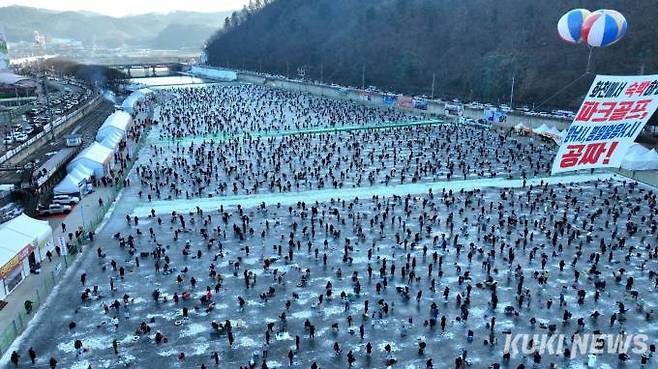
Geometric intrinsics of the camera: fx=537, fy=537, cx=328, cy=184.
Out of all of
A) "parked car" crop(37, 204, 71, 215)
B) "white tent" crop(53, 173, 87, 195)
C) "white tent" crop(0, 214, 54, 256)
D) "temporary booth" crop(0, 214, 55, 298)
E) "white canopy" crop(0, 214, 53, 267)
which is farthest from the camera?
"white tent" crop(53, 173, 87, 195)

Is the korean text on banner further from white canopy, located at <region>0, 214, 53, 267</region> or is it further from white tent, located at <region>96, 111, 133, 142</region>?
white tent, located at <region>96, 111, 133, 142</region>

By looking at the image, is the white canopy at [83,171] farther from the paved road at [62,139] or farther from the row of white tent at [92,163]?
the paved road at [62,139]

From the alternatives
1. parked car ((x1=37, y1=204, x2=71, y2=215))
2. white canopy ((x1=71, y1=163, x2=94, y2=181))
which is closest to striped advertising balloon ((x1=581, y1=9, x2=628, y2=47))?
white canopy ((x1=71, y1=163, x2=94, y2=181))

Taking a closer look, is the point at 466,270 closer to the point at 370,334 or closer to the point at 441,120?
the point at 370,334

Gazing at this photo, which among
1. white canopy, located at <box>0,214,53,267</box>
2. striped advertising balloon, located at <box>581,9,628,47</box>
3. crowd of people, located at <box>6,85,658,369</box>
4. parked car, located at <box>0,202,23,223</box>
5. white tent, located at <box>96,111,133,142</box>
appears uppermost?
striped advertising balloon, located at <box>581,9,628,47</box>

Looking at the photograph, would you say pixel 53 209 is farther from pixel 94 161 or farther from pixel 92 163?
pixel 94 161

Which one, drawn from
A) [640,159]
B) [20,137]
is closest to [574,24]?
[640,159]

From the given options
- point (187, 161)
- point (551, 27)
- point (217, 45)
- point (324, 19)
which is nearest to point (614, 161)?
point (187, 161)
